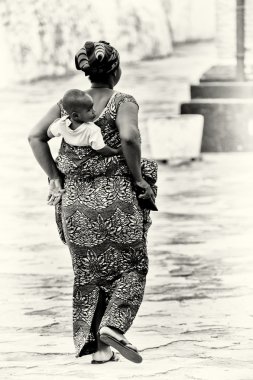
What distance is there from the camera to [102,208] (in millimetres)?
5828

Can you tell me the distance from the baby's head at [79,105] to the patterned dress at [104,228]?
0.10 meters

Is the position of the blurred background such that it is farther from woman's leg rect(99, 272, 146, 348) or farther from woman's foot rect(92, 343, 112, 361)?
woman's leg rect(99, 272, 146, 348)

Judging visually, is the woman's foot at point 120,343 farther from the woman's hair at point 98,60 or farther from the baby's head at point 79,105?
the woman's hair at point 98,60

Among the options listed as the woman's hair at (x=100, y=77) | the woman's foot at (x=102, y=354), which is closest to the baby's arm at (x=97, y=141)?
the woman's hair at (x=100, y=77)

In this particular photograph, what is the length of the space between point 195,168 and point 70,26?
7275 millimetres

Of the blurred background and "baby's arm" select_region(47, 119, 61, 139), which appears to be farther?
the blurred background

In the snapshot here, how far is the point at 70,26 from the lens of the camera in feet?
70.4

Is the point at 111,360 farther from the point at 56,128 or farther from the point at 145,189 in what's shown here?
the point at 56,128

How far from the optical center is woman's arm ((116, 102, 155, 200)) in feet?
18.4

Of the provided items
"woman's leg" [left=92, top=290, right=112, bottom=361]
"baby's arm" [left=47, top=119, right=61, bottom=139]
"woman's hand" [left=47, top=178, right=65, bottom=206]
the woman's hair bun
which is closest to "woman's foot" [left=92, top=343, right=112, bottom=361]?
"woman's leg" [left=92, top=290, right=112, bottom=361]

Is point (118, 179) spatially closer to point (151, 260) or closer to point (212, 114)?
point (151, 260)

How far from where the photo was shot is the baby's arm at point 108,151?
5.72 m

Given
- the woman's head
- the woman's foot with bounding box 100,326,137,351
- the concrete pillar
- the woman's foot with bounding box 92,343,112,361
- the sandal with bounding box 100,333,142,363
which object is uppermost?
the woman's head

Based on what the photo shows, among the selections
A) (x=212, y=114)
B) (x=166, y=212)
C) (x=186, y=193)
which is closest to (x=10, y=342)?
(x=166, y=212)
